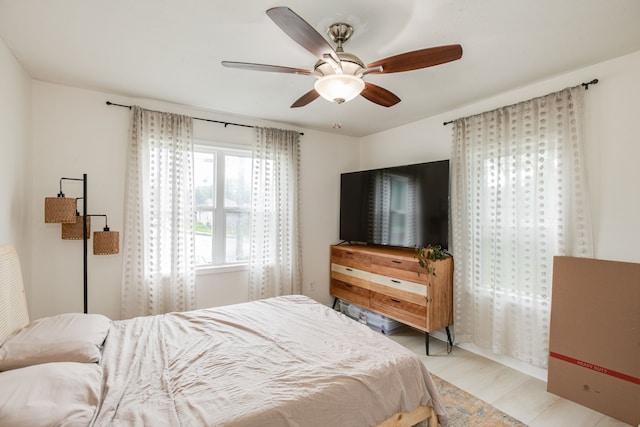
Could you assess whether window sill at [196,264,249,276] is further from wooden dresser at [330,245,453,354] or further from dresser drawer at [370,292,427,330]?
dresser drawer at [370,292,427,330]

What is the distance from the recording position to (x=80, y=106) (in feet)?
9.08

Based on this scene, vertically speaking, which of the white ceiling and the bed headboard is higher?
the white ceiling

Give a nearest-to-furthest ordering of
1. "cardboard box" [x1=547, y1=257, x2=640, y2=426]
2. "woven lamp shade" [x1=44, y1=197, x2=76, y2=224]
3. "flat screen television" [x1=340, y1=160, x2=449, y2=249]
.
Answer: "cardboard box" [x1=547, y1=257, x2=640, y2=426] → "woven lamp shade" [x1=44, y1=197, x2=76, y2=224] → "flat screen television" [x1=340, y1=160, x2=449, y2=249]

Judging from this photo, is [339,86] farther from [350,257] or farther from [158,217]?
[350,257]

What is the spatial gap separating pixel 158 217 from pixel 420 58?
9.01 feet

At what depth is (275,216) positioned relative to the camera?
3707mm

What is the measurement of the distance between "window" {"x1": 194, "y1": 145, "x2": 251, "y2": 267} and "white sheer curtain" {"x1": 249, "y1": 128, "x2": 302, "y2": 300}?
0.46ft

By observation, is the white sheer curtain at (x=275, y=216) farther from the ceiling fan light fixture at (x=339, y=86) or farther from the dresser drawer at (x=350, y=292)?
the ceiling fan light fixture at (x=339, y=86)

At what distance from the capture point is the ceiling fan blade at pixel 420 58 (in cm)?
151

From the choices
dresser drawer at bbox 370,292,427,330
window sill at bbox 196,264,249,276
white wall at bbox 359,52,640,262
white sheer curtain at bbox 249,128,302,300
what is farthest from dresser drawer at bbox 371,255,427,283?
window sill at bbox 196,264,249,276

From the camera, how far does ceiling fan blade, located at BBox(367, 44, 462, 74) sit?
59.4 inches

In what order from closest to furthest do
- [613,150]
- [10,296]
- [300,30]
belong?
[300,30] < [10,296] < [613,150]

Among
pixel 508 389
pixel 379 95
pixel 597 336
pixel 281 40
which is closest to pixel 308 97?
pixel 281 40

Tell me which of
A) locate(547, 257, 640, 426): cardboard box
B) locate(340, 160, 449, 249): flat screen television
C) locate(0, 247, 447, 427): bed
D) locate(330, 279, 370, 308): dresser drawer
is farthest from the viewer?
locate(330, 279, 370, 308): dresser drawer
